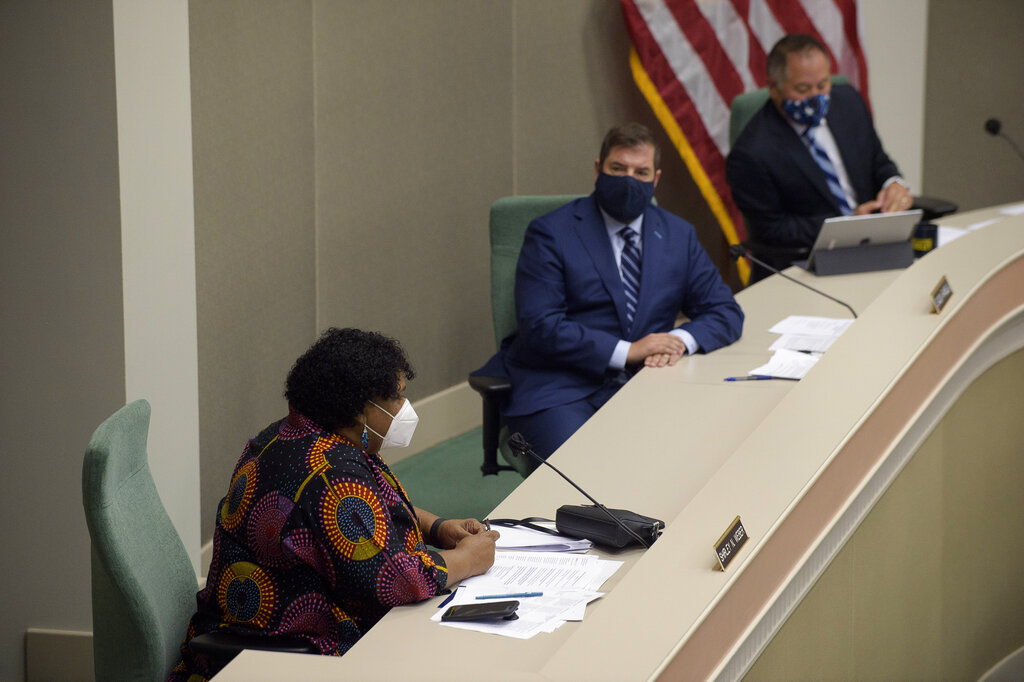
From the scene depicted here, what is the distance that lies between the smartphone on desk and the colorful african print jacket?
68mm

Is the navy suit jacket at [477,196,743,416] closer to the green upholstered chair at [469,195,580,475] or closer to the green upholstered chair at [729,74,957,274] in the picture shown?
the green upholstered chair at [469,195,580,475]

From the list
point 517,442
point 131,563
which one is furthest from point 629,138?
point 131,563

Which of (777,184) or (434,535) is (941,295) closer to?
(434,535)

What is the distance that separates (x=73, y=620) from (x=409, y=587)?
140 centimetres

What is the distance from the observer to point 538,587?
5.45ft

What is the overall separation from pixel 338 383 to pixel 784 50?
2.78 meters

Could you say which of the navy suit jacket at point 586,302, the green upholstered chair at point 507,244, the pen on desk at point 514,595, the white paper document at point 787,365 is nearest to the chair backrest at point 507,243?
the green upholstered chair at point 507,244

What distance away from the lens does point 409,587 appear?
1.58 meters

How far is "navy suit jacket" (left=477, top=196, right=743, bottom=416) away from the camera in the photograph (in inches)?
118

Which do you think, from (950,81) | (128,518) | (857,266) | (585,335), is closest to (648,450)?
(585,335)

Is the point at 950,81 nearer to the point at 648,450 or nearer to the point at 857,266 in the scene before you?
the point at 857,266

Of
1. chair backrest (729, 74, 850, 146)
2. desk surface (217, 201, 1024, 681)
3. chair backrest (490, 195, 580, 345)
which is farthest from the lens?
chair backrest (729, 74, 850, 146)

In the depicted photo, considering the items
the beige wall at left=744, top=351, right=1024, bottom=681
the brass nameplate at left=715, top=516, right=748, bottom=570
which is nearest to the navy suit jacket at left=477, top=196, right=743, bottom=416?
the beige wall at left=744, top=351, right=1024, bottom=681

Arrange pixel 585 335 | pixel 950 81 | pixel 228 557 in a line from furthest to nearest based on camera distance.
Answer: pixel 950 81, pixel 585 335, pixel 228 557
